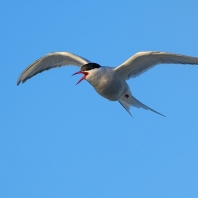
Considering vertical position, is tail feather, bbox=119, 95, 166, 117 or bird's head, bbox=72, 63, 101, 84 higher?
bird's head, bbox=72, 63, 101, 84

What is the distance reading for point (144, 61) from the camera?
1171cm

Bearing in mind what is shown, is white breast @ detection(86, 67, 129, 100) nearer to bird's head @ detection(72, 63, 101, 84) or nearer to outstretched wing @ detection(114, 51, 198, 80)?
bird's head @ detection(72, 63, 101, 84)

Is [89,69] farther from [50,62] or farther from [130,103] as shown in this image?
[50,62]

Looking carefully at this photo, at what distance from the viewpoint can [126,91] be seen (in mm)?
11977

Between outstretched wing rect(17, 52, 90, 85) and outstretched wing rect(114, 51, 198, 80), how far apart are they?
1344 millimetres

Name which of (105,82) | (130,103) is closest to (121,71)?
(105,82)

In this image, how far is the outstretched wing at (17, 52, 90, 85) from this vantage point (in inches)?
508

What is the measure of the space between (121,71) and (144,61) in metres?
0.58

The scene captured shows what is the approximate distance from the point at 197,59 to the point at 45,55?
13.6 feet

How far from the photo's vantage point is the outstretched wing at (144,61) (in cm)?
1091

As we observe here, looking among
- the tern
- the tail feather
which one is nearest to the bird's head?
the tern

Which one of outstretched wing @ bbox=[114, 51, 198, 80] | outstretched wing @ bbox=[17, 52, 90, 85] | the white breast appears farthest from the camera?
outstretched wing @ bbox=[17, 52, 90, 85]

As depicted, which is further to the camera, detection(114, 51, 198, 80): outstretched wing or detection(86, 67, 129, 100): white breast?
detection(86, 67, 129, 100): white breast

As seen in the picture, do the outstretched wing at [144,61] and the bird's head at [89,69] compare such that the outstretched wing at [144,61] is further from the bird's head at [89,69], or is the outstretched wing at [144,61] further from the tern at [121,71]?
the bird's head at [89,69]
